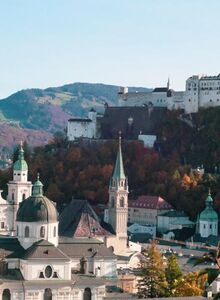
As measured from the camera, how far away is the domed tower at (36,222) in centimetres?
5975

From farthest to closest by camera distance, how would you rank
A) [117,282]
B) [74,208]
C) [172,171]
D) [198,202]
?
1. [172,171]
2. [198,202]
3. [74,208]
4. [117,282]

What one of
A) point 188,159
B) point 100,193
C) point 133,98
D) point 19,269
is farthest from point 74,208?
point 133,98

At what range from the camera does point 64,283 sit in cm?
5688

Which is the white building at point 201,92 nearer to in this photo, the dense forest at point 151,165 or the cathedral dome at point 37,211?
the dense forest at point 151,165

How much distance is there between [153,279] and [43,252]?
657 centimetres

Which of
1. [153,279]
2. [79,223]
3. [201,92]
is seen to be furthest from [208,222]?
[153,279]

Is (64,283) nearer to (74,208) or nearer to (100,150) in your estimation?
(74,208)

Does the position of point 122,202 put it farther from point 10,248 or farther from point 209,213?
point 10,248

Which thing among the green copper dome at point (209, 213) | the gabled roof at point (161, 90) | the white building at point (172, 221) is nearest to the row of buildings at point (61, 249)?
the green copper dome at point (209, 213)

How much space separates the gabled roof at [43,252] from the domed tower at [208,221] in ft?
119

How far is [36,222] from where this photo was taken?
59719mm

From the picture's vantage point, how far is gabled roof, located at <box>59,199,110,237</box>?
Result: 76.2 metres

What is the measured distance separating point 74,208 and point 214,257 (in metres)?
58.8

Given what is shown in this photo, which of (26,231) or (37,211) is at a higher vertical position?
(37,211)
